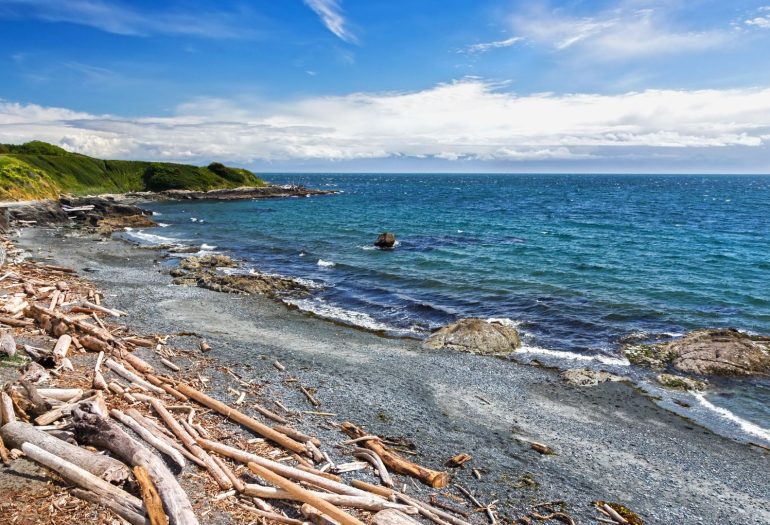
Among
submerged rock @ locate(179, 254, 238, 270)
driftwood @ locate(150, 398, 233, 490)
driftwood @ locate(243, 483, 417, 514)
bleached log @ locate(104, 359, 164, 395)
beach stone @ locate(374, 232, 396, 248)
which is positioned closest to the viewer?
driftwood @ locate(243, 483, 417, 514)

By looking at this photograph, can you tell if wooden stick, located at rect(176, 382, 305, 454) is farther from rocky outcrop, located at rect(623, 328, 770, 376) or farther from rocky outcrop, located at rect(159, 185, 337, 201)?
rocky outcrop, located at rect(159, 185, 337, 201)

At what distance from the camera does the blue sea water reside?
24.7 meters

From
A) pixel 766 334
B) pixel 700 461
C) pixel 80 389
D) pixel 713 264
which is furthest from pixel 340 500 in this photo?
pixel 713 264

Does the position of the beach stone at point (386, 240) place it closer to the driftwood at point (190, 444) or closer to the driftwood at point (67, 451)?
the driftwood at point (190, 444)

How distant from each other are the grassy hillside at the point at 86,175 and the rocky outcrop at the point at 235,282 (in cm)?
4584

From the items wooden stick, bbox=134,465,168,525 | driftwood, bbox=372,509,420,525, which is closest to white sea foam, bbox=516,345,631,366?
driftwood, bbox=372,509,420,525

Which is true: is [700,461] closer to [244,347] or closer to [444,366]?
[444,366]

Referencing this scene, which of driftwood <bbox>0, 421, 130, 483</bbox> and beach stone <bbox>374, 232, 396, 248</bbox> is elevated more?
driftwood <bbox>0, 421, 130, 483</bbox>

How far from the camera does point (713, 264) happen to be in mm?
37531

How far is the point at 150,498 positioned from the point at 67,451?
2255 mm

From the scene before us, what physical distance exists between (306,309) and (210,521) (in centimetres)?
1920

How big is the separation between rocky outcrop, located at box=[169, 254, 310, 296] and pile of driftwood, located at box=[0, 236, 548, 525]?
15.5 meters

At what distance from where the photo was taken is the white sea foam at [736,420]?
1457 cm

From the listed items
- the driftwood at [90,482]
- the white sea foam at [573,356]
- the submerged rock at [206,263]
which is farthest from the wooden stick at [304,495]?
the submerged rock at [206,263]
